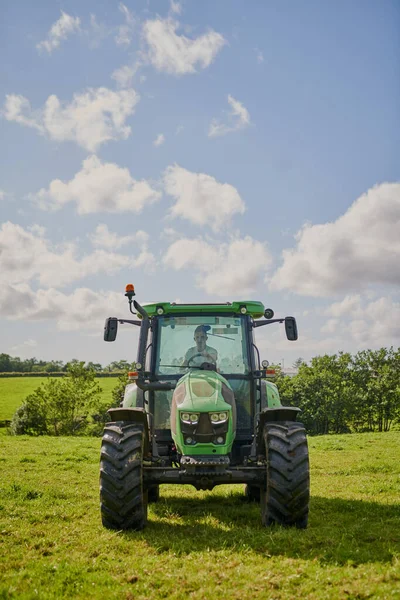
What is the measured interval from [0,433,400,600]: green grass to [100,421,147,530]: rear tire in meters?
0.18

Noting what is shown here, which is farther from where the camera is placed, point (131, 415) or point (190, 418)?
point (131, 415)

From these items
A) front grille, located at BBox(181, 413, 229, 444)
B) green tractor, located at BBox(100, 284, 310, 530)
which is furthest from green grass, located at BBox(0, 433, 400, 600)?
front grille, located at BBox(181, 413, 229, 444)

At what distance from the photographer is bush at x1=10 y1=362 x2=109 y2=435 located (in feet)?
154

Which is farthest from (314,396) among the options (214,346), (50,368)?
(50,368)

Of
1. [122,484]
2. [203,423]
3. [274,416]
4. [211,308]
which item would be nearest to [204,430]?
[203,423]

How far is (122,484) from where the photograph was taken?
6.60 meters

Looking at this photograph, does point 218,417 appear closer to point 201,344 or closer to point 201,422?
point 201,422

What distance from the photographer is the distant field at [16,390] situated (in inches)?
2355

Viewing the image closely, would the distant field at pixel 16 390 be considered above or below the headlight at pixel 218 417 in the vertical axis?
above

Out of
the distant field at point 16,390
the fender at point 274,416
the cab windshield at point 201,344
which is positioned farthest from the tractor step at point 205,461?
the distant field at point 16,390

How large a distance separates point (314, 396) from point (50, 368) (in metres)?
58.5

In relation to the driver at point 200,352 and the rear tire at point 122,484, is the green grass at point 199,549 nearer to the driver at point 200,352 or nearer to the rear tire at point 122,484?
the rear tire at point 122,484

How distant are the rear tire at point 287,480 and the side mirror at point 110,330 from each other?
9.36 feet

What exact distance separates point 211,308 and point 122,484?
311 cm
